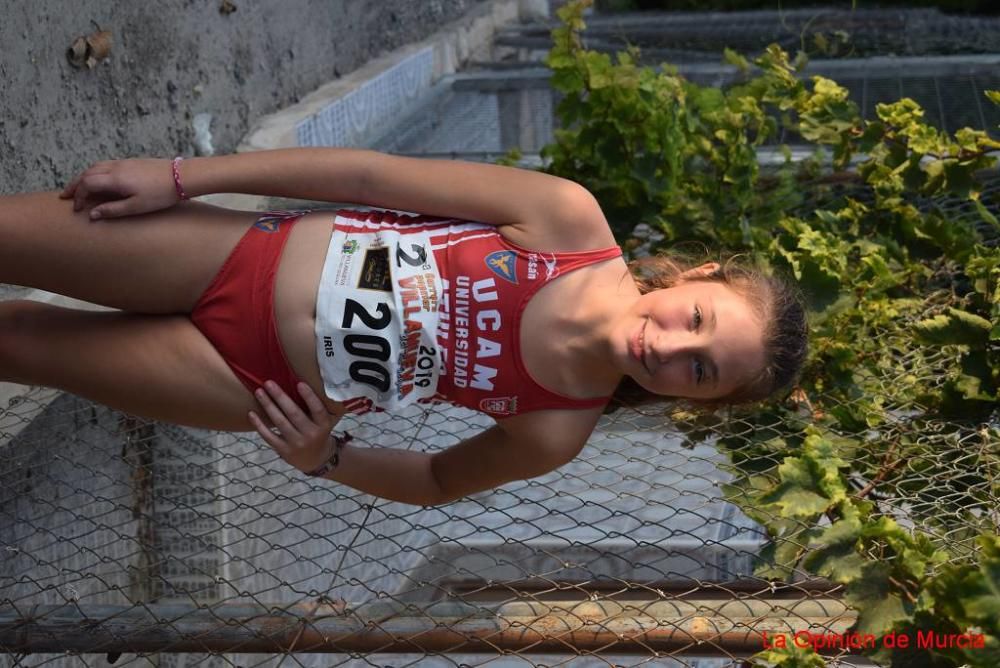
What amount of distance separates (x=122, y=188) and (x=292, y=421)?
0.36 metres

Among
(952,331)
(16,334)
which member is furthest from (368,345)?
(952,331)

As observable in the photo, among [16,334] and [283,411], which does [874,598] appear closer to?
[283,411]

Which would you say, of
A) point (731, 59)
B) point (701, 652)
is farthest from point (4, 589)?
point (731, 59)

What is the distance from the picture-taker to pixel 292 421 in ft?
4.47

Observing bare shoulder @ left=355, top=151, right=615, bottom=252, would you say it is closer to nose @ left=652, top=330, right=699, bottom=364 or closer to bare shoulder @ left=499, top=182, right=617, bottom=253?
bare shoulder @ left=499, top=182, right=617, bottom=253

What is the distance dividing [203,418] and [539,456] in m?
0.46

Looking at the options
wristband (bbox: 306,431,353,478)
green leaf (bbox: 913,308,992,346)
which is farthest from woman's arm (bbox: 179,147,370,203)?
green leaf (bbox: 913,308,992,346)

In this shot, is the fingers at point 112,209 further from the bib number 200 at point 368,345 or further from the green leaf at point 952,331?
the green leaf at point 952,331

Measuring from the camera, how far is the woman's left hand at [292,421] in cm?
136

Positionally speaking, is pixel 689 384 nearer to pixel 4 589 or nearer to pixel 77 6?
pixel 4 589

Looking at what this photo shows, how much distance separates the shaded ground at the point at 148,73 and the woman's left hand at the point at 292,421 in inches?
32.1

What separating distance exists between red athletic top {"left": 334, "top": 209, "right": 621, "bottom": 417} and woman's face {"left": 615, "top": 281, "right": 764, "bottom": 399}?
0.11 meters

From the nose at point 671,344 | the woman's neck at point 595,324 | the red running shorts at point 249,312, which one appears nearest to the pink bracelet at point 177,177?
the red running shorts at point 249,312

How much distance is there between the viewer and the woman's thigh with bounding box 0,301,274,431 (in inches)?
53.6
